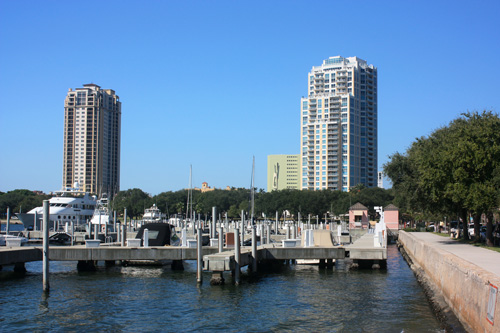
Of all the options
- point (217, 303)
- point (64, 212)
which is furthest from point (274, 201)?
point (217, 303)

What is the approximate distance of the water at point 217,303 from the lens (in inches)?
811

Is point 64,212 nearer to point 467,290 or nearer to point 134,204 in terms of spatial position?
point 134,204

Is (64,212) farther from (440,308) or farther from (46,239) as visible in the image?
(440,308)

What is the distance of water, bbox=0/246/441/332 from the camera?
20.6m

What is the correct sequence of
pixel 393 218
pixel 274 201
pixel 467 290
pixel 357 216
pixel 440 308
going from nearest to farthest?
pixel 467 290 → pixel 440 308 → pixel 393 218 → pixel 357 216 → pixel 274 201

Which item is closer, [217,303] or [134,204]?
[217,303]

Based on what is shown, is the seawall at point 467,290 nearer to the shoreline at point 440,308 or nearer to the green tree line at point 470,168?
the shoreline at point 440,308

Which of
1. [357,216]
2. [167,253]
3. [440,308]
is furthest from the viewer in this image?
[357,216]

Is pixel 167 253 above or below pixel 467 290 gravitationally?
below

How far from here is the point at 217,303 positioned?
2478 centimetres

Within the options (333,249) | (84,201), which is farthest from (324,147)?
(333,249)

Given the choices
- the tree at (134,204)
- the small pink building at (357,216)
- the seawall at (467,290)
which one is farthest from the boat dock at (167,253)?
the tree at (134,204)

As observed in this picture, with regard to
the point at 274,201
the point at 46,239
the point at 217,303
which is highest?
the point at 274,201

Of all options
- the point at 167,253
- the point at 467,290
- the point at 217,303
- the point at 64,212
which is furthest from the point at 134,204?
the point at 467,290
